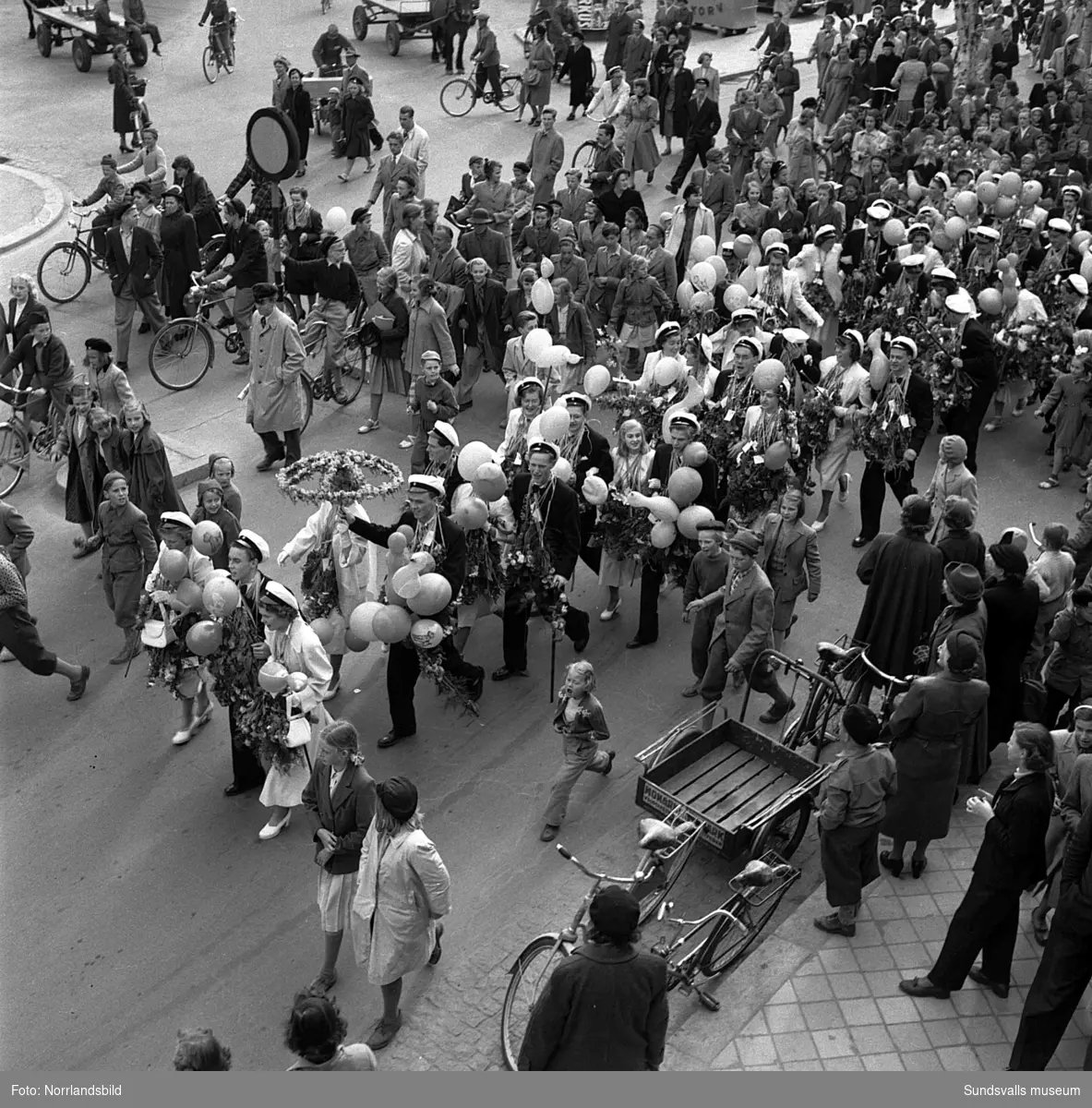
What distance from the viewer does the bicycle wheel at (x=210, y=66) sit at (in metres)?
25.5

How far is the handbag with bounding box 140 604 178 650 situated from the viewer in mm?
8812

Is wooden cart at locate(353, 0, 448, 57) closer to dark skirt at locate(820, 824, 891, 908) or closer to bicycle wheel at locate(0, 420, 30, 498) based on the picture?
bicycle wheel at locate(0, 420, 30, 498)

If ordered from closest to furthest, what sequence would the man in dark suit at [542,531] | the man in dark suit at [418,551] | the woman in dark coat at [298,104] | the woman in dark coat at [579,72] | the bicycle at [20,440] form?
the man in dark suit at [418,551] → the man in dark suit at [542,531] → the bicycle at [20,440] → the woman in dark coat at [298,104] → the woman in dark coat at [579,72]

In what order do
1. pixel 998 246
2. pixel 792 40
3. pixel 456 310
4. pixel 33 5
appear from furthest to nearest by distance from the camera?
pixel 792 40 < pixel 33 5 < pixel 998 246 < pixel 456 310

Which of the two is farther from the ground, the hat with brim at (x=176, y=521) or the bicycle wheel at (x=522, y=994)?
the hat with brim at (x=176, y=521)

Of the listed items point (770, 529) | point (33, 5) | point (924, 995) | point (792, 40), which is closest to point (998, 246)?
point (770, 529)

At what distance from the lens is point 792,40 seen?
30766mm

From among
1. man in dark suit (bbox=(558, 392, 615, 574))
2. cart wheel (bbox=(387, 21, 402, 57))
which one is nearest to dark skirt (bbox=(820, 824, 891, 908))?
man in dark suit (bbox=(558, 392, 615, 574))

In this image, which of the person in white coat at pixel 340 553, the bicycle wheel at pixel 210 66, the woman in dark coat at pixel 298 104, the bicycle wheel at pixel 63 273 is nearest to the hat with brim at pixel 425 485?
the person in white coat at pixel 340 553

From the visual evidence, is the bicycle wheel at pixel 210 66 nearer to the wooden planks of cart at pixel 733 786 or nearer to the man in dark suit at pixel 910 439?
the man in dark suit at pixel 910 439

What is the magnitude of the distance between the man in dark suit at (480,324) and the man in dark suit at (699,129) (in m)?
8.22

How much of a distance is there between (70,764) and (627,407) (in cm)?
529

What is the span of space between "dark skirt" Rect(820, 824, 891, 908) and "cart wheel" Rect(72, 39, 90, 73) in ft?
76.7

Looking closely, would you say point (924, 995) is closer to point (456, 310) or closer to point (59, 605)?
point (59, 605)
